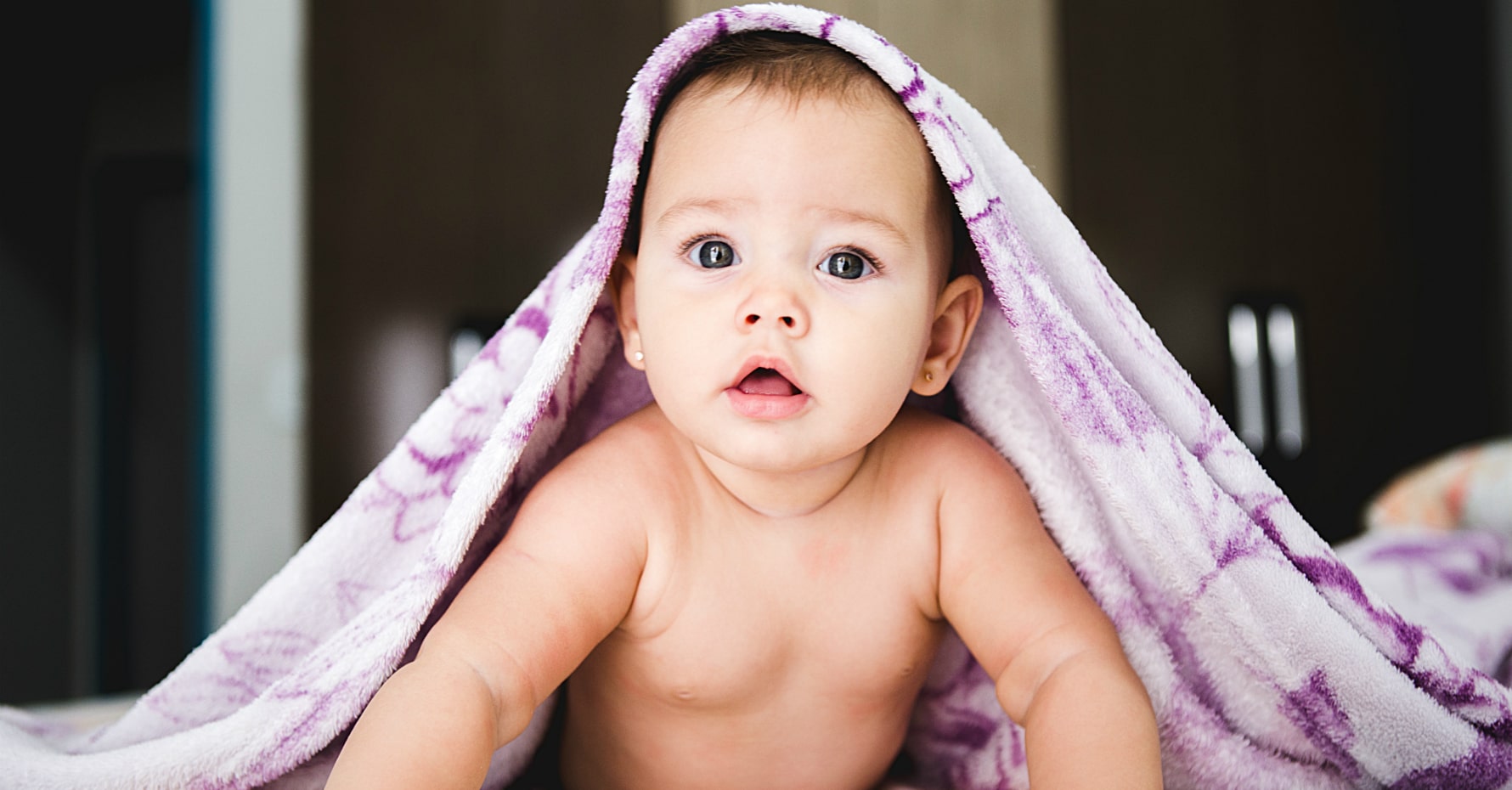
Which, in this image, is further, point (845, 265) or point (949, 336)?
point (949, 336)

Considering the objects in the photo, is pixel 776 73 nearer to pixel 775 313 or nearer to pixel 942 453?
pixel 775 313

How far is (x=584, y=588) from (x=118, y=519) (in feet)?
6.25

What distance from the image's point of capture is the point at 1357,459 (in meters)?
2.52

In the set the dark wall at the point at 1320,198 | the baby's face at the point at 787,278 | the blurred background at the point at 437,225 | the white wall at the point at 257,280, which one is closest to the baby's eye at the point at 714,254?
the baby's face at the point at 787,278

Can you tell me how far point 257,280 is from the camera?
211 cm

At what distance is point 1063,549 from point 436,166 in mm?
1869

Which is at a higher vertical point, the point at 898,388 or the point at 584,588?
the point at 898,388

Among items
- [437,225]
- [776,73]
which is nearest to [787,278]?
[776,73]

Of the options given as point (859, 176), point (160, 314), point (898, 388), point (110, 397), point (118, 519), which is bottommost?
point (118, 519)

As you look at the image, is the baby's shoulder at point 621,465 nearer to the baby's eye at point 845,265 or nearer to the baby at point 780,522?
the baby at point 780,522

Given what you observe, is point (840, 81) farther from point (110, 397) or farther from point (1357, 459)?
point (1357, 459)

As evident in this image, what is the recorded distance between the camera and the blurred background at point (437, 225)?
2029 mm

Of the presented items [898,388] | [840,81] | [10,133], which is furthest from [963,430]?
[10,133]

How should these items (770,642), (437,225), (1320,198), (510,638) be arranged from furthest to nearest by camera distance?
(1320,198)
(437,225)
(770,642)
(510,638)
